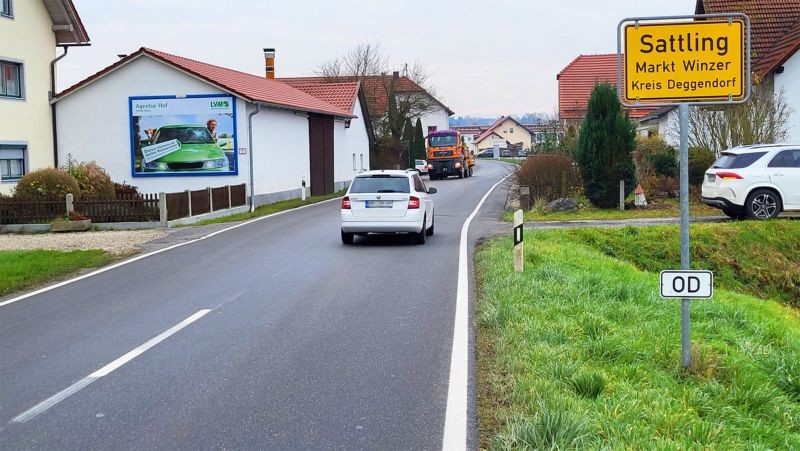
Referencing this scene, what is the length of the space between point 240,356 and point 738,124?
68.1ft

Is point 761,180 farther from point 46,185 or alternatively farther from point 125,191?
point 125,191

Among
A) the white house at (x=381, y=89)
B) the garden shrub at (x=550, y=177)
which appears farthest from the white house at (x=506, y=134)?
the garden shrub at (x=550, y=177)

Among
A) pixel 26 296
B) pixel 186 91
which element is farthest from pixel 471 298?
pixel 186 91

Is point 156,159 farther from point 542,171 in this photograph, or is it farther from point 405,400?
point 405,400

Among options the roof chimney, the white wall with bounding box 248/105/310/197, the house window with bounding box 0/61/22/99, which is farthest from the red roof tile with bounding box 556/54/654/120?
the house window with bounding box 0/61/22/99

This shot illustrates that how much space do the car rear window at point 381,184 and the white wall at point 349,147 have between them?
25152 millimetres

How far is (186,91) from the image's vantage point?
30.6 m

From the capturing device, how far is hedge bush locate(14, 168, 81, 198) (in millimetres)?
23500

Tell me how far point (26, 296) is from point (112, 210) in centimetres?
1143

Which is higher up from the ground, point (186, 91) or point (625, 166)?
point (186, 91)

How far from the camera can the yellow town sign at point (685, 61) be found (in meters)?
6.65

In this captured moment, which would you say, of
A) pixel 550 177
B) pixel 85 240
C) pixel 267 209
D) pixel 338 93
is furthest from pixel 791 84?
pixel 338 93

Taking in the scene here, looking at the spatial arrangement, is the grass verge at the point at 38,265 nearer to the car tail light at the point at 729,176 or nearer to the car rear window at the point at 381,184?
the car rear window at the point at 381,184

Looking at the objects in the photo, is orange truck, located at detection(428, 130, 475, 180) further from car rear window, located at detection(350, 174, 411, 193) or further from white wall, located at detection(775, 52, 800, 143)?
car rear window, located at detection(350, 174, 411, 193)
